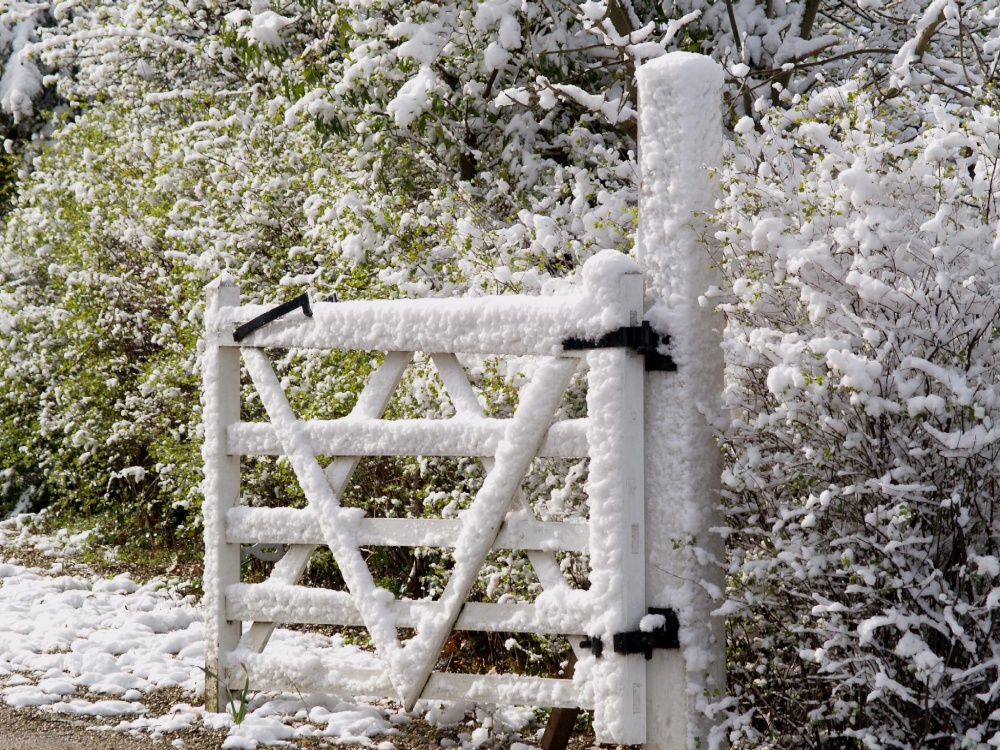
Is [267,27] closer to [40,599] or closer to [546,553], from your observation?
[40,599]

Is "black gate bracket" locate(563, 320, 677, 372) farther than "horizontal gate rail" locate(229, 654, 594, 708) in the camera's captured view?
No

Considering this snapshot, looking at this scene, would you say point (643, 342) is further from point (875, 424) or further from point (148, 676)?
point (148, 676)

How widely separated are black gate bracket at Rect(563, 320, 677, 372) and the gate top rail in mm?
29

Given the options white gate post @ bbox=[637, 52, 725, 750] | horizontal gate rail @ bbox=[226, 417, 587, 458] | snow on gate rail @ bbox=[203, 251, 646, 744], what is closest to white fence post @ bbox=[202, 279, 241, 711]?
snow on gate rail @ bbox=[203, 251, 646, 744]

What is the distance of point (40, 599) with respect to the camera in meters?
6.23

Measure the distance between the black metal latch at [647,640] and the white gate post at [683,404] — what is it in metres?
0.03

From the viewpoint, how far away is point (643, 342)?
10.7 ft

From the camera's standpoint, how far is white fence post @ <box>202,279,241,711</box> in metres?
4.11

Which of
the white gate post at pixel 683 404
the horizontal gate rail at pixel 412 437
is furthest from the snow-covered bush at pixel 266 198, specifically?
the horizontal gate rail at pixel 412 437

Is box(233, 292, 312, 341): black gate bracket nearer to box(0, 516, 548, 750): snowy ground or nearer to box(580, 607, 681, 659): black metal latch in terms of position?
box(0, 516, 548, 750): snowy ground

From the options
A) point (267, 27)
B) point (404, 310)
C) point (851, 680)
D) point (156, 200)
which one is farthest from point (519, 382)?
point (156, 200)

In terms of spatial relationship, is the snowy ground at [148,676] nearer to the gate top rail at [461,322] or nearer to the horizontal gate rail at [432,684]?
the horizontal gate rail at [432,684]

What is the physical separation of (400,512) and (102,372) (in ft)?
10.5

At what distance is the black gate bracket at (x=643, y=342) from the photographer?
3.26 meters
